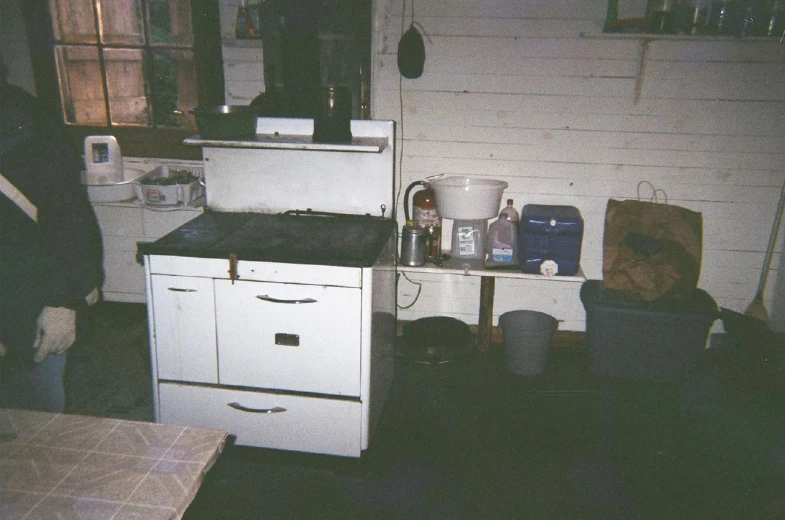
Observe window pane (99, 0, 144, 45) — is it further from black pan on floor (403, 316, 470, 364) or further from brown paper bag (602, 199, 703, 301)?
brown paper bag (602, 199, 703, 301)

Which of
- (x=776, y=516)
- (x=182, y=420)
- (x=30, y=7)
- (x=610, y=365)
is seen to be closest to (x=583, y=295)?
(x=610, y=365)

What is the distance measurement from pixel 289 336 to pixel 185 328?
417mm

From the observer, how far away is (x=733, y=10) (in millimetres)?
2734

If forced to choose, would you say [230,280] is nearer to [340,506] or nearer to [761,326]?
[340,506]

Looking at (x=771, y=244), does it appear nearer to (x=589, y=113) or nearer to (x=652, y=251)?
(x=652, y=251)

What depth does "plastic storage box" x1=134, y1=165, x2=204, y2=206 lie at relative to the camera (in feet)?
10.3

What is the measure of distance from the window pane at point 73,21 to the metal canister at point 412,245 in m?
2.18

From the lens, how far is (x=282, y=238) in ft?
7.77

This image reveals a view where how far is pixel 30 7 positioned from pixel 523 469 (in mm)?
3620

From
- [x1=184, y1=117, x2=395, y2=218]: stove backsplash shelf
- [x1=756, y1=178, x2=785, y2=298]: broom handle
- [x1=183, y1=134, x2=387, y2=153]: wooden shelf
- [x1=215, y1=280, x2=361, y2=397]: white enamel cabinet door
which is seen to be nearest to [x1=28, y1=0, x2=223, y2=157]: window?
[x1=184, y1=117, x2=395, y2=218]: stove backsplash shelf

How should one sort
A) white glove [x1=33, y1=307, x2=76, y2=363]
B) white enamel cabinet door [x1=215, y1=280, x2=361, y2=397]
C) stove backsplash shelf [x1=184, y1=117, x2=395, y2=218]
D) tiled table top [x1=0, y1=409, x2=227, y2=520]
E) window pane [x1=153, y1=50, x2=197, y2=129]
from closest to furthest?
tiled table top [x1=0, y1=409, x2=227, y2=520], white glove [x1=33, y1=307, x2=76, y2=363], white enamel cabinet door [x1=215, y1=280, x2=361, y2=397], stove backsplash shelf [x1=184, y1=117, x2=395, y2=218], window pane [x1=153, y1=50, x2=197, y2=129]

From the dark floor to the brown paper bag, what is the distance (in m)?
0.58

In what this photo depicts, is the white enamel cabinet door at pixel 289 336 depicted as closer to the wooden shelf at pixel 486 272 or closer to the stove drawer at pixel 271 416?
the stove drawer at pixel 271 416

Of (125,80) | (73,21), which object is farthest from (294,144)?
(73,21)
